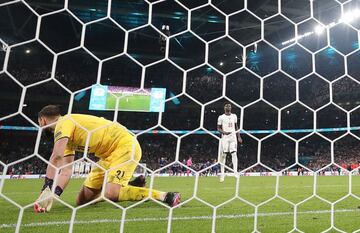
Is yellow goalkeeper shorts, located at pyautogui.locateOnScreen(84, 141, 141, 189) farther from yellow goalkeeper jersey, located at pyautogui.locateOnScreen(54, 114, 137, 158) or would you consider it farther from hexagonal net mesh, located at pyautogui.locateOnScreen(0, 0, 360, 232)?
hexagonal net mesh, located at pyautogui.locateOnScreen(0, 0, 360, 232)

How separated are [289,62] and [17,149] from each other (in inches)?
504

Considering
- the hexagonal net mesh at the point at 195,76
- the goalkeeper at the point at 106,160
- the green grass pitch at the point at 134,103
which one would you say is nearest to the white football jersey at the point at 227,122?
the green grass pitch at the point at 134,103

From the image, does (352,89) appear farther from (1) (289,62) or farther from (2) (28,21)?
(2) (28,21)

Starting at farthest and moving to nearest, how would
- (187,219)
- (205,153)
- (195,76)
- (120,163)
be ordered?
(195,76) → (205,153) → (120,163) → (187,219)

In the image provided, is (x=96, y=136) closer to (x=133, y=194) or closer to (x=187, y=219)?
(x=133, y=194)

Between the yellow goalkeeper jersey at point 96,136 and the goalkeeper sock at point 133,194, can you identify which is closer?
the yellow goalkeeper jersey at point 96,136

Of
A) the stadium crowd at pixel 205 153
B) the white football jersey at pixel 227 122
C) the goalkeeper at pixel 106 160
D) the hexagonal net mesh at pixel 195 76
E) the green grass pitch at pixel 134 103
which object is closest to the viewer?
the goalkeeper at pixel 106 160

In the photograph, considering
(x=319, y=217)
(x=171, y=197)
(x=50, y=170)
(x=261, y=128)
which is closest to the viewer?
(x=50, y=170)

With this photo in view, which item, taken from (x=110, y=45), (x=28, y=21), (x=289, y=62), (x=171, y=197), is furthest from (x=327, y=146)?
(x=171, y=197)

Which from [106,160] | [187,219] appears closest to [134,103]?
[106,160]

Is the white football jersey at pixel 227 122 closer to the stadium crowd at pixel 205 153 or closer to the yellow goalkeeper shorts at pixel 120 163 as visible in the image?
the yellow goalkeeper shorts at pixel 120 163

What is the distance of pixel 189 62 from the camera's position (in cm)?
1453

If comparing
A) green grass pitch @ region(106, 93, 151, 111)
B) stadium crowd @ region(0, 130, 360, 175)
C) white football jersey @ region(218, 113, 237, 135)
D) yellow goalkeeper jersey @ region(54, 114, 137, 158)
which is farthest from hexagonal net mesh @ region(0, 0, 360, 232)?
yellow goalkeeper jersey @ region(54, 114, 137, 158)

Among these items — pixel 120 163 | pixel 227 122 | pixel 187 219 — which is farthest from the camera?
pixel 227 122
